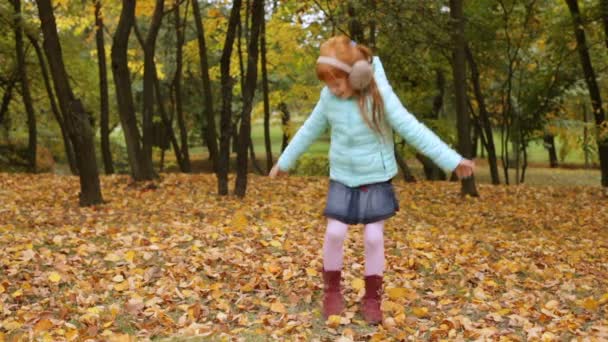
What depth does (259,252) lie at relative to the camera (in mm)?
7238

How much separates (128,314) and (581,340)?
10.8 feet

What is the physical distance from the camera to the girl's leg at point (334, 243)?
4977mm

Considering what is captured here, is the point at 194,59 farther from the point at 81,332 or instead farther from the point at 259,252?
the point at 81,332

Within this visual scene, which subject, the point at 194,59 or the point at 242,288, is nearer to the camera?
the point at 242,288

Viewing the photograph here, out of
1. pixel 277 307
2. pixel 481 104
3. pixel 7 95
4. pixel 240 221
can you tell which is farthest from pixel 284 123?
pixel 277 307

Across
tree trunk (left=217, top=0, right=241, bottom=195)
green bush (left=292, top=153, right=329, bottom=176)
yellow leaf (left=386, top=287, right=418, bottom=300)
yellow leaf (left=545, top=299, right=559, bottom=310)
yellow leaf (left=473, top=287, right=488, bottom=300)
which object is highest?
tree trunk (left=217, top=0, right=241, bottom=195)

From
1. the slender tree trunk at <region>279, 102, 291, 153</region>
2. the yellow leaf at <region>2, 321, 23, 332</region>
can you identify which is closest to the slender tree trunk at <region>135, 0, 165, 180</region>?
the yellow leaf at <region>2, 321, 23, 332</region>

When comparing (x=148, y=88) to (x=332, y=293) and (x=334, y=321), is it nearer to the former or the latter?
(x=332, y=293)

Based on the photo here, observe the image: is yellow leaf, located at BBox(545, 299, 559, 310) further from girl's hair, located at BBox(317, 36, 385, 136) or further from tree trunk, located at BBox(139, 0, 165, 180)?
tree trunk, located at BBox(139, 0, 165, 180)

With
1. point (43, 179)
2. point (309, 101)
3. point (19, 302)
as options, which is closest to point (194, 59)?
point (309, 101)

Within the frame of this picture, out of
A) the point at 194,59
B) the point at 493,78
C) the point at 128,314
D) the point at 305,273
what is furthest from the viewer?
the point at 493,78

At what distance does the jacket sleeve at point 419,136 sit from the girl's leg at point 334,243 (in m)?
0.79

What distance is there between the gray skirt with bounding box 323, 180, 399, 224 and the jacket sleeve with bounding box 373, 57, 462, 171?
381 mm

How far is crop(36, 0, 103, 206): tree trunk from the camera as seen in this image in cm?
1025
